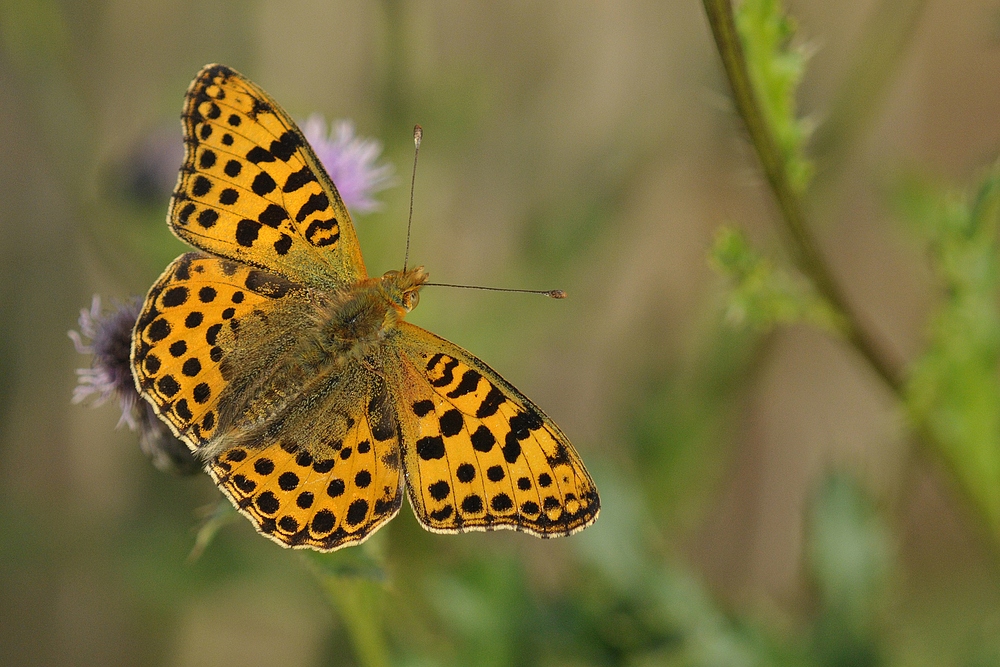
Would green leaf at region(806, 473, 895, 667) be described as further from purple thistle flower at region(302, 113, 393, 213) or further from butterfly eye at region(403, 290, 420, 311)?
purple thistle flower at region(302, 113, 393, 213)

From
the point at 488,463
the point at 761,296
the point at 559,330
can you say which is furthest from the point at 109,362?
the point at 559,330

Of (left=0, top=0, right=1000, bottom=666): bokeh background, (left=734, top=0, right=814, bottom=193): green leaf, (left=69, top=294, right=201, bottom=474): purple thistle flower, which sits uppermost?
(left=734, top=0, right=814, bottom=193): green leaf

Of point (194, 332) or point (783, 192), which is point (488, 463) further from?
point (783, 192)

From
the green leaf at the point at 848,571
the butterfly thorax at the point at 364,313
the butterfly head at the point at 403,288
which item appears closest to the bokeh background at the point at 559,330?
the green leaf at the point at 848,571

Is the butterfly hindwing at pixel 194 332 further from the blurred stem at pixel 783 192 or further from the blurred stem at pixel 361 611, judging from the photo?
the blurred stem at pixel 783 192

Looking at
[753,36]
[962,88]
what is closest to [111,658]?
[753,36]

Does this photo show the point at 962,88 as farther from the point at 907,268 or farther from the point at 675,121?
the point at 675,121

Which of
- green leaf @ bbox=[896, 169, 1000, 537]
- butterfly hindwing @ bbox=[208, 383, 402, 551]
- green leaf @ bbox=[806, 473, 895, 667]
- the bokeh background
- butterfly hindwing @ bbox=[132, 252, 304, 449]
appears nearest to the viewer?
butterfly hindwing @ bbox=[208, 383, 402, 551]

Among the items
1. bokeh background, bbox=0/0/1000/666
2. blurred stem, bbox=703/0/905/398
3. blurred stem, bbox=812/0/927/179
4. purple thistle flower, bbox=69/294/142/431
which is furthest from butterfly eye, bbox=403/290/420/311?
blurred stem, bbox=812/0/927/179
